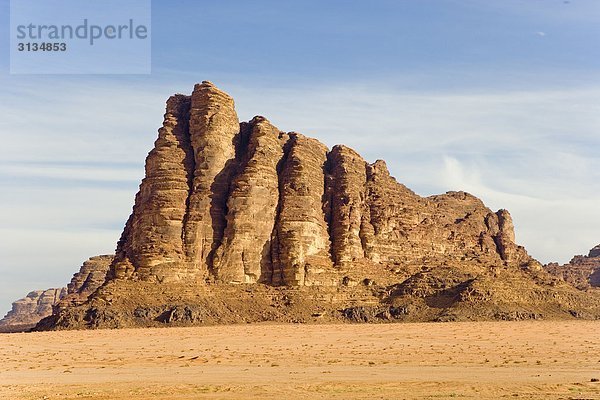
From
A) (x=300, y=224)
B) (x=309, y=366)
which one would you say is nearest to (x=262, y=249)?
(x=300, y=224)

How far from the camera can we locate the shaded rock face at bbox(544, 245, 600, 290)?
132m

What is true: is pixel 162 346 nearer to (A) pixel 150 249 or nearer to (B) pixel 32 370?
(B) pixel 32 370

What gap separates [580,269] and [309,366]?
4773 inches

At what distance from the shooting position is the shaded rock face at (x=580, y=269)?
132 m

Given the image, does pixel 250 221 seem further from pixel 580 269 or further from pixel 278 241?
pixel 580 269

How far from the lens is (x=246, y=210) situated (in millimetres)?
91938

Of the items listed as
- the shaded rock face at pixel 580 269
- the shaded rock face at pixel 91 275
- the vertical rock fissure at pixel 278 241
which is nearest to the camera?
the vertical rock fissure at pixel 278 241

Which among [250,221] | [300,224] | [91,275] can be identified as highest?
[250,221]

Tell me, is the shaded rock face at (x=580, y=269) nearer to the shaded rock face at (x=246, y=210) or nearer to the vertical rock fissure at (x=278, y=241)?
the shaded rock face at (x=246, y=210)

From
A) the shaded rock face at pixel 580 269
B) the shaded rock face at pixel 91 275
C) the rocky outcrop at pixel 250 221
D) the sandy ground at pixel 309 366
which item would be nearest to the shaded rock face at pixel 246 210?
the rocky outcrop at pixel 250 221

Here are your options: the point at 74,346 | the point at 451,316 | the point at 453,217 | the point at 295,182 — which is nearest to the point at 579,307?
the point at 451,316

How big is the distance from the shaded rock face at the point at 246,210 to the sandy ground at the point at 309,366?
2579 centimetres

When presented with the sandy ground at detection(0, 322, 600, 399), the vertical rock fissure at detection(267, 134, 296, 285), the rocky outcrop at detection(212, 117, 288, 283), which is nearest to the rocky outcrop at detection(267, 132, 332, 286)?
the vertical rock fissure at detection(267, 134, 296, 285)

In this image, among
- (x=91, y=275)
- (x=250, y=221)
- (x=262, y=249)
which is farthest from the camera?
(x=91, y=275)
